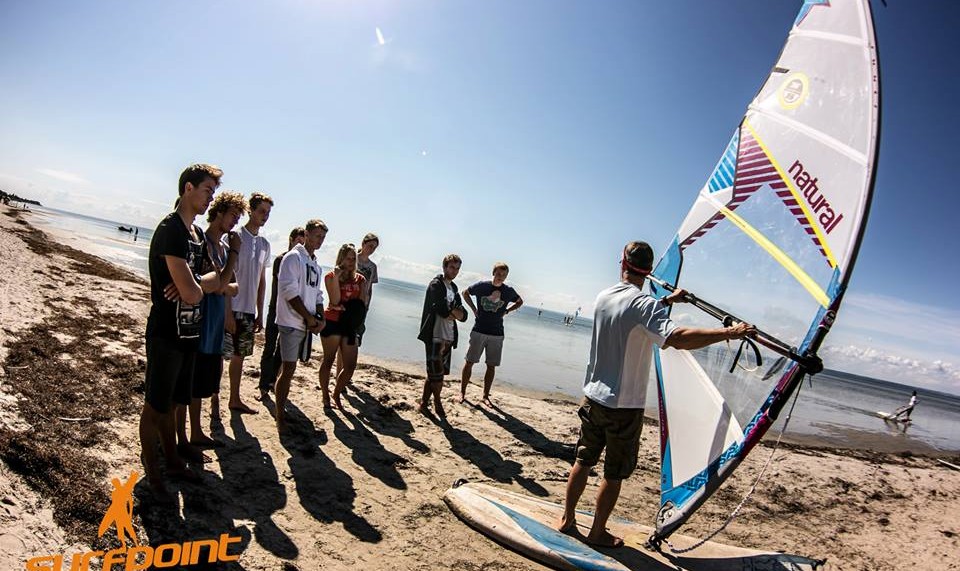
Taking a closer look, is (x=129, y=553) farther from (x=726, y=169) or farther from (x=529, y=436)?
(x=726, y=169)

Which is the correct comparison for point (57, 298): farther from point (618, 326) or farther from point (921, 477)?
point (921, 477)

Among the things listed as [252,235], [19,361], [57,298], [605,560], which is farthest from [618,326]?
[57,298]

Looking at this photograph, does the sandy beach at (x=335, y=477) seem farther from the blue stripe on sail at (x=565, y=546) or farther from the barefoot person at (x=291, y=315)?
the barefoot person at (x=291, y=315)

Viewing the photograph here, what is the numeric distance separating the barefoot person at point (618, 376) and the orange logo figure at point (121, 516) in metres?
2.72

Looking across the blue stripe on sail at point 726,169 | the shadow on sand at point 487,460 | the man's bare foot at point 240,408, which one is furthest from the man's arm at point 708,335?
the man's bare foot at point 240,408

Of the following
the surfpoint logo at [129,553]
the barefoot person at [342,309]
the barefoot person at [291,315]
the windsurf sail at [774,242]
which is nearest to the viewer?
the surfpoint logo at [129,553]

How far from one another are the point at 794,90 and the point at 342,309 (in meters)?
4.75

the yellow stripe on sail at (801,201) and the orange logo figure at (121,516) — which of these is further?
the yellow stripe on sail at (801,201)

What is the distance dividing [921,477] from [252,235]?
11.8m

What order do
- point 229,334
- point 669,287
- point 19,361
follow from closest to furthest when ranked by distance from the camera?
point 669,287 → point 19,361 → point 229,334

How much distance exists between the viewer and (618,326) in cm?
303

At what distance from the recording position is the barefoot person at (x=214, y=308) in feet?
11.2

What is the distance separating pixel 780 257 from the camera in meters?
3.16

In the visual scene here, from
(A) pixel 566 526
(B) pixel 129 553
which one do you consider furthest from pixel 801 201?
(B) pixel 129 553
